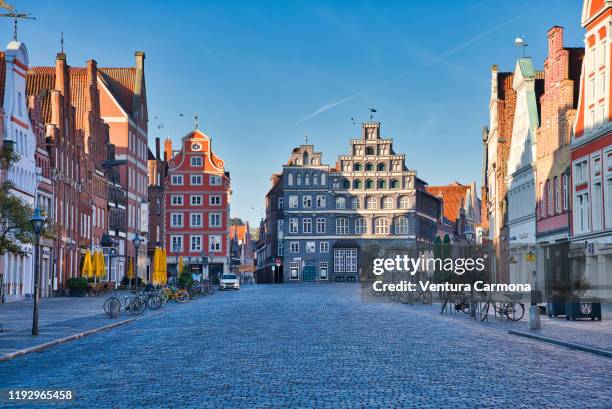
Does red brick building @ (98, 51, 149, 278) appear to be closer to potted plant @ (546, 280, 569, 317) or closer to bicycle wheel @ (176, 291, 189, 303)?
bicycle wheel @ (176, 291, 189, 303)

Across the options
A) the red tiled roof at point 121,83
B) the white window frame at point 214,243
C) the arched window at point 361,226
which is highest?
the red tiled roof at point 121,83

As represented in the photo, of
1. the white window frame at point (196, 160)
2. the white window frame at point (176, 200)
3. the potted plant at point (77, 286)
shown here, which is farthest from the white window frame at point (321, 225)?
the potted plant at point (77, 286)

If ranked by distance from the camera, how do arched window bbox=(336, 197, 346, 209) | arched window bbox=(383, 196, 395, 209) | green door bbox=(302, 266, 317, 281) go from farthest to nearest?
1. green door bbox=(302, 266, 317, 281)
2. arched window bbox=(336, 197, 346, 209)
3. arched window bbox=(383, 196, 395, 209)

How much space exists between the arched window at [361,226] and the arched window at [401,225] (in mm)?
4295

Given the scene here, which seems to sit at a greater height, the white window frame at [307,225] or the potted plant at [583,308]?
the white window frame at [307,225]

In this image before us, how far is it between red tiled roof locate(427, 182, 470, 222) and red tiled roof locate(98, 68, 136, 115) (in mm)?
91532

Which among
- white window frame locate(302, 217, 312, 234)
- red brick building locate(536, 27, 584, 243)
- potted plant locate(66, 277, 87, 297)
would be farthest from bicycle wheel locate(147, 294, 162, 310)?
white window frame locate(302, 217, 312, 234)

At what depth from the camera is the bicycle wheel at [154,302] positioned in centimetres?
4350

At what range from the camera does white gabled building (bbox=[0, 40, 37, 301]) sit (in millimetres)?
50750

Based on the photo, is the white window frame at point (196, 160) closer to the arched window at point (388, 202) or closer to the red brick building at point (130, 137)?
the red brick building at point (130, 137)

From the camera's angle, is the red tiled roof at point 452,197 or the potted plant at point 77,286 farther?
the red tiled roof at point 452,197

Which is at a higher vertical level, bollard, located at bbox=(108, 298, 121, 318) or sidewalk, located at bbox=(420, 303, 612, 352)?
bollard, located at bbox=(108, 298, 121, 318)

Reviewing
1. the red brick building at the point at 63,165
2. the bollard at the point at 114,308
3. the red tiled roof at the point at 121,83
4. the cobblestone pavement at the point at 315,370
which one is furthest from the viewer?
the red tiled roof at the point at 121,83

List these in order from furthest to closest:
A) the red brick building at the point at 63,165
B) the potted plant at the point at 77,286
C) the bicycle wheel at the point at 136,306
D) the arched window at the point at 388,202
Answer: the arched window at the point at 388,202 < the potted plant at the point at 77,286 < the red brick building at the point at 63,165 < the bicycle wheel at the point at 136,306
